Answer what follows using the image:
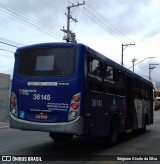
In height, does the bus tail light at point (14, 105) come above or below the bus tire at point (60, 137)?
above

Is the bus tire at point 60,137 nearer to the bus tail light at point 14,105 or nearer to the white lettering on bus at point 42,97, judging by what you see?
the bus tail light at point 14,105

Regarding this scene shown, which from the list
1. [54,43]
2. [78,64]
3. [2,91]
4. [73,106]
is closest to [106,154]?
[73,106]

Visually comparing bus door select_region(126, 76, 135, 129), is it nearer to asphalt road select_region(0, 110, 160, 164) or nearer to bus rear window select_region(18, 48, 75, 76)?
asphalt road select_region(0, 110, 160, 164)

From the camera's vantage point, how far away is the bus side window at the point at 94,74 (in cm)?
1086

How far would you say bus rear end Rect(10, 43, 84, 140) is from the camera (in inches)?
402

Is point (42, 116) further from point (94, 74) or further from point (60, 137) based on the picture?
point (60, 137)

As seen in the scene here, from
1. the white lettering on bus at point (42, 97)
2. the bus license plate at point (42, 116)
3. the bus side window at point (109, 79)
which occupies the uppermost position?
the bus side window at point (109, 79)

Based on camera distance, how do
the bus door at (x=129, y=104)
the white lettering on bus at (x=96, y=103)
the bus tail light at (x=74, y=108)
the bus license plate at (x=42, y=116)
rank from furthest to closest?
the bus door at (x=129, y=104)
the white lettering on bus at (x=96, y=103)
the bus license plate at (x=42, y=116)
the bus tail light at (x=74, y=108)

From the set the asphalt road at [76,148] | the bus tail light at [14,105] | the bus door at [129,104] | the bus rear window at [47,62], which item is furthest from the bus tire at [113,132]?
the bus tail light at [14,105]

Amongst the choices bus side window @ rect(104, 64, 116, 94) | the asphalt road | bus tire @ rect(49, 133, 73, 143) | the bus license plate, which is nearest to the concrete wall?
the asphalt road

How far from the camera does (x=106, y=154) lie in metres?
11.2

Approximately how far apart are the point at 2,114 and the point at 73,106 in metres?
16.9

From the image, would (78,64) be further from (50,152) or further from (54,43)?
(50,152)

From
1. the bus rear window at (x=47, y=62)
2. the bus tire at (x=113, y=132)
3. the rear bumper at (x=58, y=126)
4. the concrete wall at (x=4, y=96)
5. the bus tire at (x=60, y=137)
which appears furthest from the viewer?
the concrete wall at (x=4, y=96)
